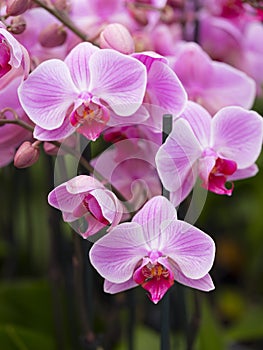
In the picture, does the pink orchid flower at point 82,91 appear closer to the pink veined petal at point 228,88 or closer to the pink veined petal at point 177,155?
the pink veined petal at point 177,155

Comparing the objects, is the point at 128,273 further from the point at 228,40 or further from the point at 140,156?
the point at 228,40

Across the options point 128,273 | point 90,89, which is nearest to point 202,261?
point 128,273

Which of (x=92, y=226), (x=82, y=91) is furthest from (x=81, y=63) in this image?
(x=92, y=226)

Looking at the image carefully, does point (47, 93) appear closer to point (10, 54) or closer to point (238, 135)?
point (10, 54)

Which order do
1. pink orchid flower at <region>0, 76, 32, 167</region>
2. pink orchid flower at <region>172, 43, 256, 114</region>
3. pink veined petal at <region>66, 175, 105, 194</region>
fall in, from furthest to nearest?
pink orchid flower at <region>172, 43, 256, 114</region>
pink orchid flower at <region>0, 76, 32, 167</region>
pink veined petal at <region>66, 175, 105, 194</region>

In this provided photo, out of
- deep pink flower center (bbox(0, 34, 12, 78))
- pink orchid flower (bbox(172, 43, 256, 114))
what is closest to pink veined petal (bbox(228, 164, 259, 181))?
pink orchid flower (bbox(172, 43, 256, 114))

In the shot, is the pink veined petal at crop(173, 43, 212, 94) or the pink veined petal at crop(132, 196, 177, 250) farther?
the pink veined petal at crop(173, 43, 212, 94)

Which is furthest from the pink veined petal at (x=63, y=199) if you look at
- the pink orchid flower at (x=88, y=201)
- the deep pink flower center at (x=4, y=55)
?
the deep pink flower center at (x=4, y=55)

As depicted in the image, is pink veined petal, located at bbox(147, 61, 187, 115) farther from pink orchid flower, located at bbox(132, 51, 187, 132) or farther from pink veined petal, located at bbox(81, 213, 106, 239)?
pink veined petal, located at bbox(81, 213, 106, 239)
